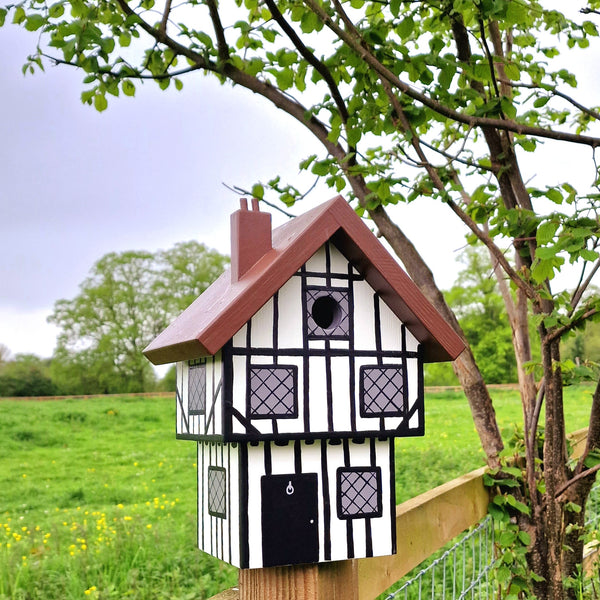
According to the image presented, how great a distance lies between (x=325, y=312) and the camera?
199cm

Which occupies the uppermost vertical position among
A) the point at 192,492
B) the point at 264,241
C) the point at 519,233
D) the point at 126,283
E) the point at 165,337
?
the point at 126,283

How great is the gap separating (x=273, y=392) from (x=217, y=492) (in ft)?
1.26

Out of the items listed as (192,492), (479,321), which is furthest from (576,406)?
(479,321)

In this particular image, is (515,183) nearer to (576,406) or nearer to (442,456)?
(442,456)

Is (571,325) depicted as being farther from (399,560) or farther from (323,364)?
(323,364)

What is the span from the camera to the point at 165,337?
2.07 m

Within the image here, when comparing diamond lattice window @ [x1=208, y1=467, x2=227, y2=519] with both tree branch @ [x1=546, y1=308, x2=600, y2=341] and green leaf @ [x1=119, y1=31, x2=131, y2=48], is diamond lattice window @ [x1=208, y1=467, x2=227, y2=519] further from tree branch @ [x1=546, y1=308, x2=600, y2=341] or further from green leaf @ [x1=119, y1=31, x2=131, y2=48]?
green leaf @ [x1=119, y1=31, x2=131, y2=48]

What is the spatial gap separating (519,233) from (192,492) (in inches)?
293

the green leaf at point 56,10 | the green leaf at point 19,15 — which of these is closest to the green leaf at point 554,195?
the green leaf at point 56,10

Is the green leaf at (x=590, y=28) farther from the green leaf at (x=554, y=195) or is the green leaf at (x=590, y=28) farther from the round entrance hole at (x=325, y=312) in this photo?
the round entrance hole at (x=325, y=312)

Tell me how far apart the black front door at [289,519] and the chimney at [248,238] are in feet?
1.83

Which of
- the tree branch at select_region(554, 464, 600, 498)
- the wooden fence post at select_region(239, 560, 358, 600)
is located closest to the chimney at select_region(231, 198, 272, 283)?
the wooden fence post at select_region(239, 560, 358, 600)

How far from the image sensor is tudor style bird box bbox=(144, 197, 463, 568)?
5.73 feet

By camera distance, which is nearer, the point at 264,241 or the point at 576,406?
the point at 264,241
